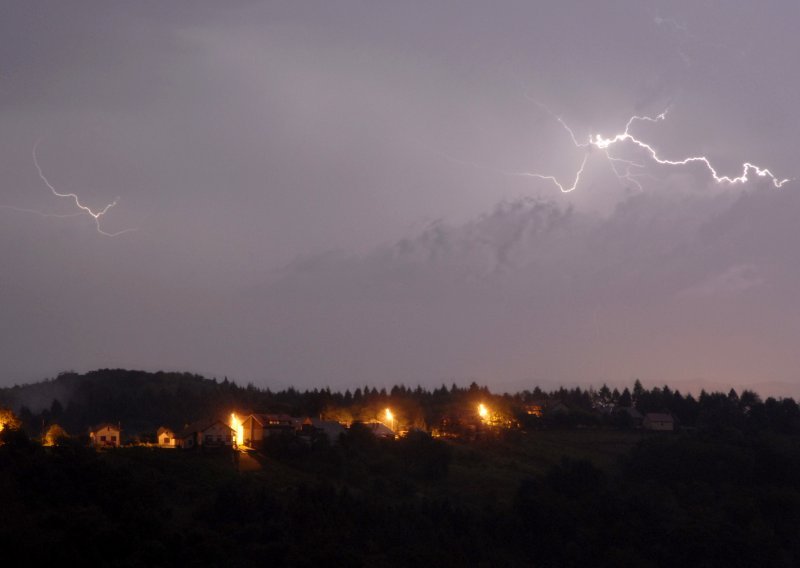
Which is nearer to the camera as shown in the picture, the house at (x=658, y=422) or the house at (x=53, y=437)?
the house at (x=53, y=437)

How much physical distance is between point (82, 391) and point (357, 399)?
33583 millimetres

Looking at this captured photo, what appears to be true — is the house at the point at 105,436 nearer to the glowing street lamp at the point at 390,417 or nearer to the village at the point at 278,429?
the village at the point at 278,429

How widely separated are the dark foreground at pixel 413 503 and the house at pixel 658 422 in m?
10.2

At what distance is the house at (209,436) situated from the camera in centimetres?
6162

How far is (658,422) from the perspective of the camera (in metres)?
92.8

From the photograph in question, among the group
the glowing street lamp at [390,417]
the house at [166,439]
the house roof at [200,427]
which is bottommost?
the house at [166,439]

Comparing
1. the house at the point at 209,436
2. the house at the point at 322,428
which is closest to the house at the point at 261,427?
the house at the point at 322,428

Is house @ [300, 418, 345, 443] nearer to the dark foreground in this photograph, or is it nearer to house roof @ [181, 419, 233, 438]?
the dark foreground

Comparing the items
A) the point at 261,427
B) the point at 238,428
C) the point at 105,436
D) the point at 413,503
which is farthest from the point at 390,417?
the point at 413,503

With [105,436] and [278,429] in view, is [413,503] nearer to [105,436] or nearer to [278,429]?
[278,429]

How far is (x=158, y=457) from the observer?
5472 centimetres

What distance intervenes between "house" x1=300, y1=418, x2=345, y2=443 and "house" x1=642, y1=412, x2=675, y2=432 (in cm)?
3214

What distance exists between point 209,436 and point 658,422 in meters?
46.5

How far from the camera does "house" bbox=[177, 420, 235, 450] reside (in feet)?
202
